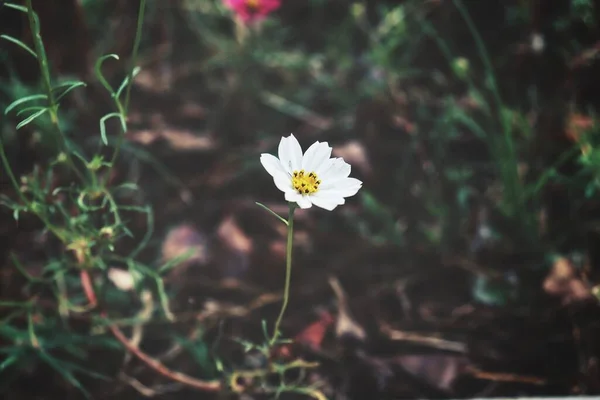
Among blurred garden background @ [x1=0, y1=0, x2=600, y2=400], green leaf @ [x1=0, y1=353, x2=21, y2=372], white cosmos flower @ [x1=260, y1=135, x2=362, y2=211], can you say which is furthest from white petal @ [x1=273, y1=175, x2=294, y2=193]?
green leaf @ [x1=0, y1=353, x2=21, y2=372]

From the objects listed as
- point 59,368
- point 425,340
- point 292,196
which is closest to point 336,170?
point 292,196

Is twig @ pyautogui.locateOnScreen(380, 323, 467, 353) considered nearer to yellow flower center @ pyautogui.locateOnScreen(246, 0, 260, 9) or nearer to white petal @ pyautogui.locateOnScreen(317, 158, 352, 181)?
white petal @ pyautogui.locateOnScreen(317, 158, 352, 181)

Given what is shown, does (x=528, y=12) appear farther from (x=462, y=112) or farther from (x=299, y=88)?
(x=299, y=88)

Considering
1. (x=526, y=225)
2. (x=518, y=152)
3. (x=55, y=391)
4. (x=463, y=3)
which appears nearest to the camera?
(x=55, y=391)

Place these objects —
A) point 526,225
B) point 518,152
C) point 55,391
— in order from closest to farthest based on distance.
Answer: point 55,391 < point 526,225 < point 518,152

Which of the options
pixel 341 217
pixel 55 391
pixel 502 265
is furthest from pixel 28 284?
pixel 502 265

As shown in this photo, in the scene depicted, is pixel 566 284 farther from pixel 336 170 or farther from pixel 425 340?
pixel 336 170

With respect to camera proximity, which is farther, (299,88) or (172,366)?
(299,88)
